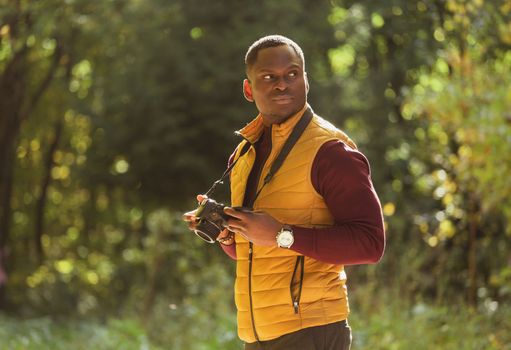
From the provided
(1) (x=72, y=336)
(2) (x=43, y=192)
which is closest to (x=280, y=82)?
(1) (x=72, y=336)

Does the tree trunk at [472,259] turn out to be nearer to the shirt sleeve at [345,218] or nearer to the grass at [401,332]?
the grass at [401,332]

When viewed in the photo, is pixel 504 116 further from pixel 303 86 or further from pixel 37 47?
pixel 37 47

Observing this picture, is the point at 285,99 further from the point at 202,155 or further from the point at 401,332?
the point at 202,155

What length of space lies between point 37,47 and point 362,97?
3.39 metres

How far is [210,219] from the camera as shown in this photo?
2988mm

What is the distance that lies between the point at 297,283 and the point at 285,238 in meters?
0.20

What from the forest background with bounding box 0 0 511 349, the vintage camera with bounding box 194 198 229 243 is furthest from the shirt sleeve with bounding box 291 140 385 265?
the forest background with bounding box 0 0 511 349

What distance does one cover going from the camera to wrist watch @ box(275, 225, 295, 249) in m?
2.90

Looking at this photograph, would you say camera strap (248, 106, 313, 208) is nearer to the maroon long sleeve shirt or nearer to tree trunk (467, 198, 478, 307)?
the maroon long sleeve shirt

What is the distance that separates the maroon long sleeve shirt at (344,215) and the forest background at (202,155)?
296cm

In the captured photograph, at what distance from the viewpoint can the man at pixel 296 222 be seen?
2.92m

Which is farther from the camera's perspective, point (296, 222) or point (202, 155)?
point (202, 155)

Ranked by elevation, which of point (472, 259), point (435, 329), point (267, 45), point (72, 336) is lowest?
point (72, 336)

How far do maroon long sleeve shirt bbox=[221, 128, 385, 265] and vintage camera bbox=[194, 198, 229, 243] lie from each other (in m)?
0.21
